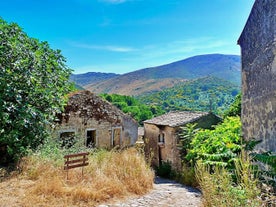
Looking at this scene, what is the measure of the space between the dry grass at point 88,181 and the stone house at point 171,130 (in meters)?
8.11

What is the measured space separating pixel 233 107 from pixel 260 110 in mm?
10984

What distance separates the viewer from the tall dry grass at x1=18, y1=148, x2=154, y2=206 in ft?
19.0

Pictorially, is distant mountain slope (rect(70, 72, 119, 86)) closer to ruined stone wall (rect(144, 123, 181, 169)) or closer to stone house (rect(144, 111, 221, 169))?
ruined stone wall (rect(144, 123, 181, 169))

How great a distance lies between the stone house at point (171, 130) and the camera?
1630 cm

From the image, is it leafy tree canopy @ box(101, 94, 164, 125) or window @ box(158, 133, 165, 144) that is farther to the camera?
leafy tree canopy @ box(101, 94, 164, 125)

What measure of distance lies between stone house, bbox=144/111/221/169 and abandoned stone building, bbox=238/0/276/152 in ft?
26.2

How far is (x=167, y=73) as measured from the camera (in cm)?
12231

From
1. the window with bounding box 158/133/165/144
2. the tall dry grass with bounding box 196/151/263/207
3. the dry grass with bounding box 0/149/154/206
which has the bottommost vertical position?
the dry grass with bounding box 0/149/154/206

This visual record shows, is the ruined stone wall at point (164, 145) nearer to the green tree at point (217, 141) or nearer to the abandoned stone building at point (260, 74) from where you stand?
the green tree at point (217, 141)

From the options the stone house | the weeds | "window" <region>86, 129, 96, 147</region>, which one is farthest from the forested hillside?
the weeds

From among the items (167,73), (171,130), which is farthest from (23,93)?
(167,73)

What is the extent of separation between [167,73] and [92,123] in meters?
110

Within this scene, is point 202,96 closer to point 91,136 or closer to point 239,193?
point 91,136

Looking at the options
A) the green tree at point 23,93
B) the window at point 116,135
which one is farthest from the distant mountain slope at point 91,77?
the green tree at point 23,93
